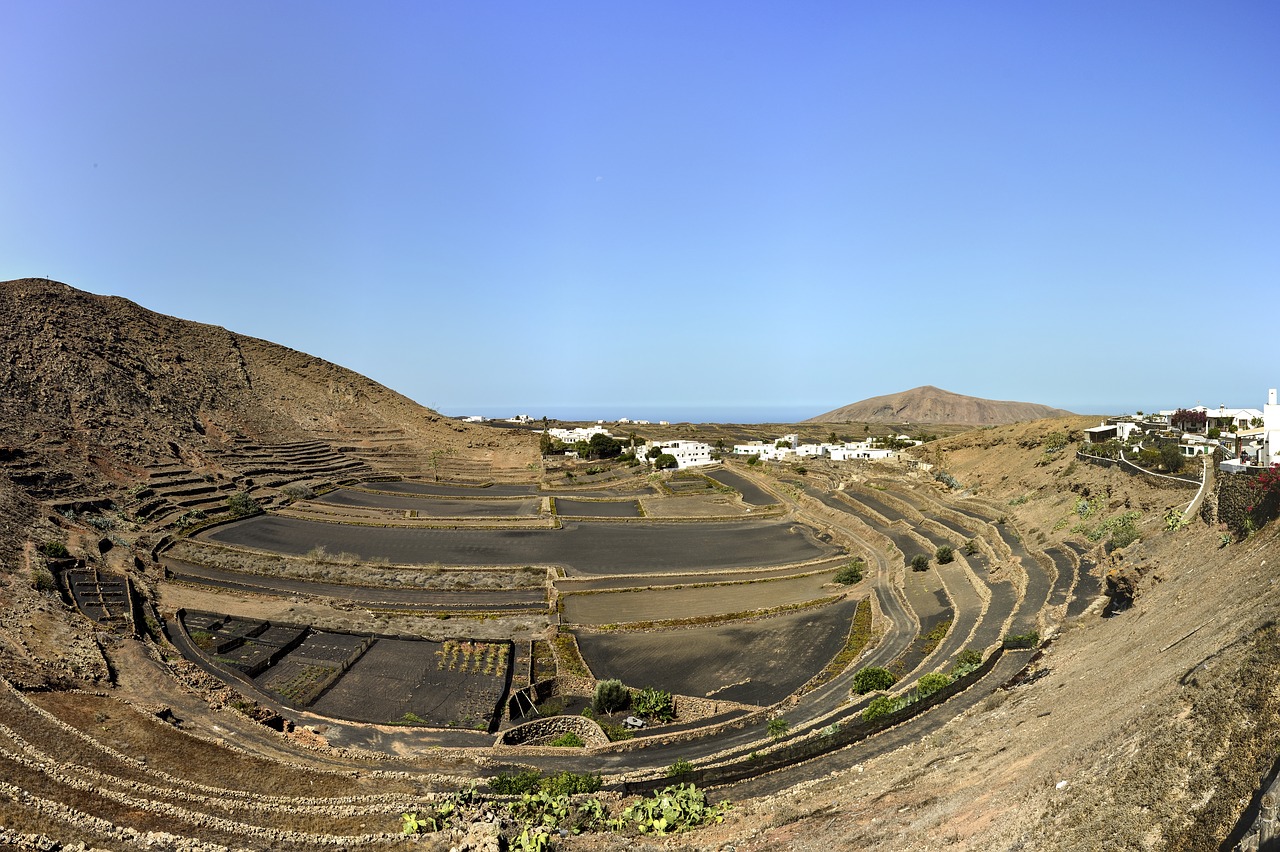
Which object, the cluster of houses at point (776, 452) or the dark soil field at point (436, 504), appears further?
the cluster of houses at point (776, 452)

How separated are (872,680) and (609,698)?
31.1ft

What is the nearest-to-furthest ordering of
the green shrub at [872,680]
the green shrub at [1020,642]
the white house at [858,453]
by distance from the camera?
the green shrub at [1020,642] < the green shrub at [872,680] < the white house at [858,453]

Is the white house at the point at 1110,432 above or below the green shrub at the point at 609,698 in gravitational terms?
above

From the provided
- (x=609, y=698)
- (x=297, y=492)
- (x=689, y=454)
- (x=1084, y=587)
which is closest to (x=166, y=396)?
(x=297, y=492)

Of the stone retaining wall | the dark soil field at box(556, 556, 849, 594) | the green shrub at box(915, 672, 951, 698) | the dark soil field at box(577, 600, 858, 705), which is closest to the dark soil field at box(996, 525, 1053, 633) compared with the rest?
the green shrub at box(915, 672, 951, 698)

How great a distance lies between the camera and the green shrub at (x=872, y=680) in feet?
76.0

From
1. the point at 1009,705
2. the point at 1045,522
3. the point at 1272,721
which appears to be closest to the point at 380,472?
the point at 1045,522

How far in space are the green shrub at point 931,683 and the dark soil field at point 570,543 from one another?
70.9 feet

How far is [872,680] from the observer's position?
23281 mm

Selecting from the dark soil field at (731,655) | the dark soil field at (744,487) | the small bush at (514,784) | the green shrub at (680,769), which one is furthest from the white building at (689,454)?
the small bush at (514,784)

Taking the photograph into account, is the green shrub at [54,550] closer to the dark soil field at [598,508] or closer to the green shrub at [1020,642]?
the dark soil field at [598,508]

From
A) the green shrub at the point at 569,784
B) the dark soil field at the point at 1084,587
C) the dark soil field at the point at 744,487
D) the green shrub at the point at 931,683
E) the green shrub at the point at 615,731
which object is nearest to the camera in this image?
the green shrub at the point at 569,784

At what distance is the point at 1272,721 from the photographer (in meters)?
Result: 9.14

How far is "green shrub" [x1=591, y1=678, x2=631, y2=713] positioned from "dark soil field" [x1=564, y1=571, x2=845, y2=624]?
8614 mm
